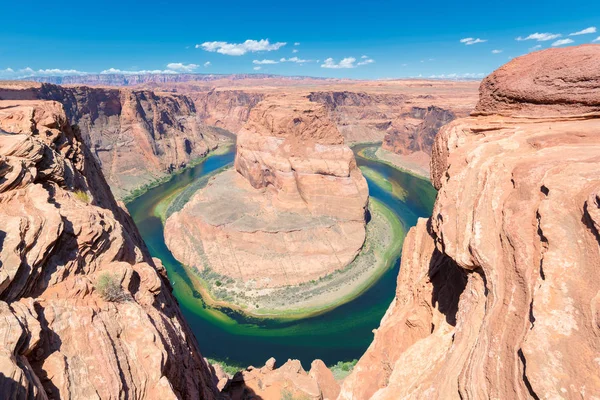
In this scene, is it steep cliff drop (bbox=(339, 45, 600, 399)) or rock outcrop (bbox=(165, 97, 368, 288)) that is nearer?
steep cliff drop (bbox=(339, 45, 600, 399))

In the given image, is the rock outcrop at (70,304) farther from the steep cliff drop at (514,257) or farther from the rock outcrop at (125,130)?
the rock outcrop at (125,130)

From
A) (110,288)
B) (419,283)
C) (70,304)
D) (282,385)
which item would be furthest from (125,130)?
(419,283)

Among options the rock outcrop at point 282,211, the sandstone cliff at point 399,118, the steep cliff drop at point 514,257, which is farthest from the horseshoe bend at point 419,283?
the sandstone cliff at point 399,118

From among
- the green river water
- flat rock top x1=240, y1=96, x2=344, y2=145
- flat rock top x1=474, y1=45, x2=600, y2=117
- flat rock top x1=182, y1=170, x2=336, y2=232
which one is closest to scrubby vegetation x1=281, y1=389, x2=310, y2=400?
the green river water

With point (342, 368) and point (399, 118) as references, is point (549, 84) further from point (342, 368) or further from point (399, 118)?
point (399, 118)

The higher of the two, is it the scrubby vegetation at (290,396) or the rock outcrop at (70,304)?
the rock outcrop at (70,304)

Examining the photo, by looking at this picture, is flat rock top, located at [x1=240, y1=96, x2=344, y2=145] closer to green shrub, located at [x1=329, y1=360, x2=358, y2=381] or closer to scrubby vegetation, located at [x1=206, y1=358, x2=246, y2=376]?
green shrub, located at [x1=329, y1=360, x2=358, y2=381]

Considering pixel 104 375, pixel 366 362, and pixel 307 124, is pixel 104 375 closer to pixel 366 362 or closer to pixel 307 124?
pixel 366 362

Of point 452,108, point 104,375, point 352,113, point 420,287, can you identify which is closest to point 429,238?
point 420,287
